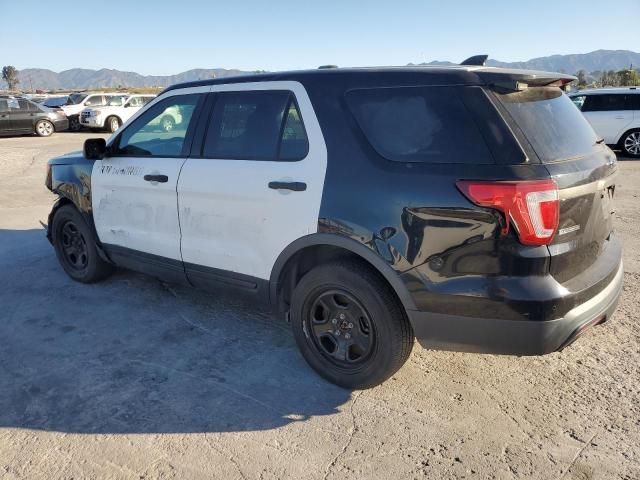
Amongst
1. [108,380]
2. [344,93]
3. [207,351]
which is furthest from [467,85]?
[108,380]

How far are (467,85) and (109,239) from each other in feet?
10.7

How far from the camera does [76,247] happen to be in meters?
5.13

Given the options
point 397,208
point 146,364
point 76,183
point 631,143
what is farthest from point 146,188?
point 631,143

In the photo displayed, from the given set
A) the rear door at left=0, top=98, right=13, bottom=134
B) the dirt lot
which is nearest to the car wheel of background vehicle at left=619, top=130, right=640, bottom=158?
the dirt lot

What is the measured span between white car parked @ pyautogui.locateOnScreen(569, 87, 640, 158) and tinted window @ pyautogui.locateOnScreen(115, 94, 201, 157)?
1251 centimetres

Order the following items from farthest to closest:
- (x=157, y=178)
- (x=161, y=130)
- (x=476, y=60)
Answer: (x=161, y=130) < (x=157, y=178) < (x=476, y=60)

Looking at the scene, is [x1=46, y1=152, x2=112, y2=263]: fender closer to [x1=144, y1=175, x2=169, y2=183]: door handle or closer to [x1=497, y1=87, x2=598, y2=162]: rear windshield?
[x1=144, y1=175, x2=169, y2=183]: door handle

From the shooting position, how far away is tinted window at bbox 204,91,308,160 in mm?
3281

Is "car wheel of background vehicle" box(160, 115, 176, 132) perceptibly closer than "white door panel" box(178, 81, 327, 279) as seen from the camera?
No

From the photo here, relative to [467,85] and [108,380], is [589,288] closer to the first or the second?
[467,85]

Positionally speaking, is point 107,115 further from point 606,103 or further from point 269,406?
point 269,406

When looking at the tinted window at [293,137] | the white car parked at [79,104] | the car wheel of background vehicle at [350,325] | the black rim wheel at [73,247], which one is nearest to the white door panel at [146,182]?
the black rim wheel at [73,247]

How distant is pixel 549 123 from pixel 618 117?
12787mm

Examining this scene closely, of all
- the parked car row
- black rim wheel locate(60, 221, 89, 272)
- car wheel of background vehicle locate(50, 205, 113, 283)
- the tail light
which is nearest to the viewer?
the tail light
